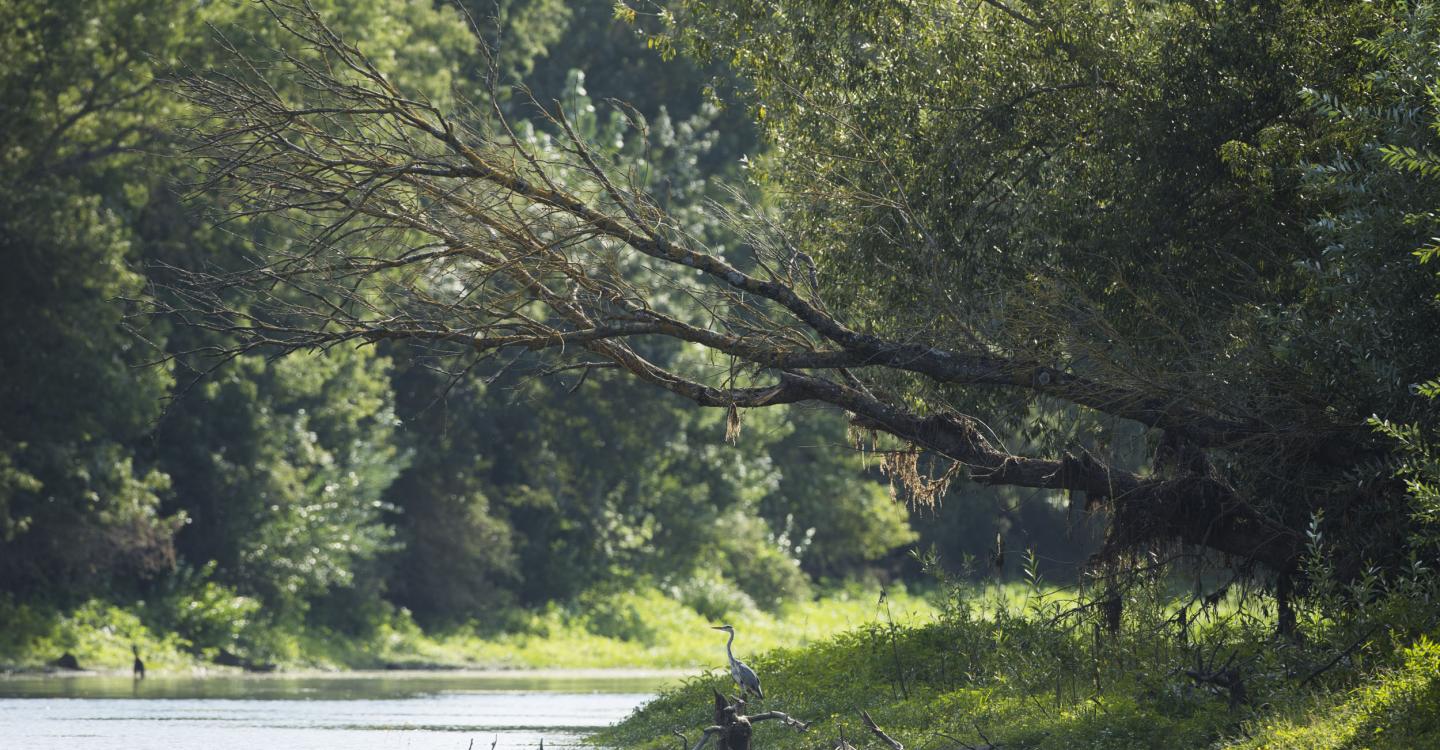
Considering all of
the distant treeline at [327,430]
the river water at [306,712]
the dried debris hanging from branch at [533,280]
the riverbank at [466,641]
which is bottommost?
the river water at [306,712]

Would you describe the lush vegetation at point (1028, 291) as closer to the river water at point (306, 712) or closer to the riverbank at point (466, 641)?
the river water at point (306, 712)

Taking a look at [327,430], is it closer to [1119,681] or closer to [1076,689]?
[1076,689]

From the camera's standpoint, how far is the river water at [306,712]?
2028cm

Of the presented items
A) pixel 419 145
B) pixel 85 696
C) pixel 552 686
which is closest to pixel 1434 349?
pixel 419 145

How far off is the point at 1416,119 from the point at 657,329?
20.7 ft

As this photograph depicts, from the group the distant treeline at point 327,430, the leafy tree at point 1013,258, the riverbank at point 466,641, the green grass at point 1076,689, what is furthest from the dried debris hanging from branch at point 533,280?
the riverbank at point 466,641

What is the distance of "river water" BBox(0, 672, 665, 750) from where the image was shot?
20.3m

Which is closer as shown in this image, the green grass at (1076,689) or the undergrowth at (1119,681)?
the green grass at (1076,689)

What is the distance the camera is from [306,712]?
84.0 feet

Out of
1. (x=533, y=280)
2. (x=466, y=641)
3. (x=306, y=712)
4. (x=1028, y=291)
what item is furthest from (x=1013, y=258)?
(x=466, y=641)

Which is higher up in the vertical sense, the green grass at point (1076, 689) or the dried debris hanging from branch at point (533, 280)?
→ the dried debris hanging from branch at point (533, 280)

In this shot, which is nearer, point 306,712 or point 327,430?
point 306,712

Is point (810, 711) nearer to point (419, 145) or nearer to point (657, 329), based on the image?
point (657, 329)

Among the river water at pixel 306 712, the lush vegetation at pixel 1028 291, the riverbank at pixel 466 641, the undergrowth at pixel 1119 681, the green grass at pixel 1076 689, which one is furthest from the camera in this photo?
the riverbank at pixel 466 641
